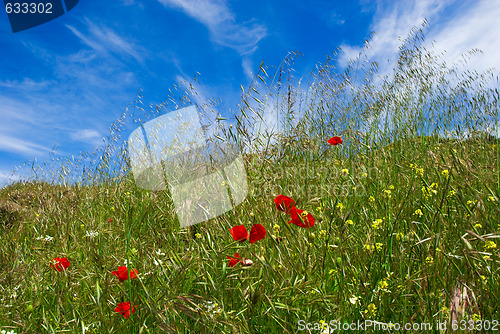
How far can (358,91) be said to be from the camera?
4.48 meters

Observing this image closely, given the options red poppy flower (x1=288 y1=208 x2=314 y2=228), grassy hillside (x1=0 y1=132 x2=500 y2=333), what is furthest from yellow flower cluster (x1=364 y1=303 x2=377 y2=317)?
red poppy flower (x1=288 y1=208 x2=314 y2=228)

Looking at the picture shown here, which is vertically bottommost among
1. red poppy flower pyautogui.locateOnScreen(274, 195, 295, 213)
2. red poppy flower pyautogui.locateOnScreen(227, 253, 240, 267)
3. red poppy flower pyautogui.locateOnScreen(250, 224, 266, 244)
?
red poppy flower pyautogui.locateOnScreen(227, 253, 240, 267)

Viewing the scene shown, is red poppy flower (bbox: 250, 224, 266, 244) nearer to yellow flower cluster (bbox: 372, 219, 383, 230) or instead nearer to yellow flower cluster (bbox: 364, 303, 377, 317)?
yellow flower cluster (bbox: 364, 303, 377, 317)

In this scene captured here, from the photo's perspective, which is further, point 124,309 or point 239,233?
point 239,233

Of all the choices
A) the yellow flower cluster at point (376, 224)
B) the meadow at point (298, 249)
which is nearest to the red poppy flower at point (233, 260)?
the meadow at point (298, 249)

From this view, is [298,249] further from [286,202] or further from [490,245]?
[490,245]

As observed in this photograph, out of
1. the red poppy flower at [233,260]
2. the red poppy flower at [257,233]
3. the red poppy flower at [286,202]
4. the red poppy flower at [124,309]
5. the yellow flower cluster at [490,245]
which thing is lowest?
the yellow flower cluster at [490,245]

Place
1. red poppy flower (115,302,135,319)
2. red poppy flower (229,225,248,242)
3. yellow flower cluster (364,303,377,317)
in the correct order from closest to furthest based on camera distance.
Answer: yellow flower cluster (364,303,377,317) → red poppy flower (115,302,135,319) → red poppy flower (229,225,248,242)

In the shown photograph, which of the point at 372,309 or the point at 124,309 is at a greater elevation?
the point at 124,309

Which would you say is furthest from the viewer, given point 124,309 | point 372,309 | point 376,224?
point 376,224

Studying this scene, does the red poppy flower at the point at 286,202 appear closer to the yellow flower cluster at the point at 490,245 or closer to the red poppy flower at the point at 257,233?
the red poppy flower at the point at 257,233

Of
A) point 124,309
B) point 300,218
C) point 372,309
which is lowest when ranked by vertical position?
point 372,309

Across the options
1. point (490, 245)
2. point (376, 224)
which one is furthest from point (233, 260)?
point (490, 245)

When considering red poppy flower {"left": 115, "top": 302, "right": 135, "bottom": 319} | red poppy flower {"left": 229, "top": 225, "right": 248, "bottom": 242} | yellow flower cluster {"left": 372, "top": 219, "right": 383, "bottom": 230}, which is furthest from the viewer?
yellow flower cluster {"left": 372, "top": 219, "right": 383, "bottom": 230}
